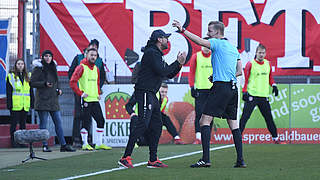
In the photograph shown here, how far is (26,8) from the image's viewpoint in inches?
678

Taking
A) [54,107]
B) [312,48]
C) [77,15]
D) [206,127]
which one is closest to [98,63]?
[54,107]

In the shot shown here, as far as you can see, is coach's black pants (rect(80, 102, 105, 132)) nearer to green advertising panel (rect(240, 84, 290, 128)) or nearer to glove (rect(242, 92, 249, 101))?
glove (rect(242, 92, 249, 101))

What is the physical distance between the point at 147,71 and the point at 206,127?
1.04 metres

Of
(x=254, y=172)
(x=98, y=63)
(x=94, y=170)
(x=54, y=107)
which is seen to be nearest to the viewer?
(x=254, y=172)

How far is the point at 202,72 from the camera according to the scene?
13727 mm

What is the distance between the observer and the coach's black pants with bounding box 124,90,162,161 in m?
8.82

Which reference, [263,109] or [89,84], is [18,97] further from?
[263,109]

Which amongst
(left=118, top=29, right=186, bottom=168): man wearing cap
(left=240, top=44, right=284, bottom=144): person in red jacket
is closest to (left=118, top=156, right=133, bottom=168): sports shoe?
(left=118, top=29, right=186, bottom=168): man wearing cap

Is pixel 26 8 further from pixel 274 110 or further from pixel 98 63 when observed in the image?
pixel 274 110

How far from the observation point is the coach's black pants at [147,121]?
8820 millimetres

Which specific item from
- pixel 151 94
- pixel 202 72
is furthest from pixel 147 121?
pixel 202 72

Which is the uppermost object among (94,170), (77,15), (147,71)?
(77,15)

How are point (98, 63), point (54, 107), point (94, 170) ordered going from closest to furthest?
point (94, 170), point (54, 107), point (98, 63)

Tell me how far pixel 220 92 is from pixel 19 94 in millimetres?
7991
